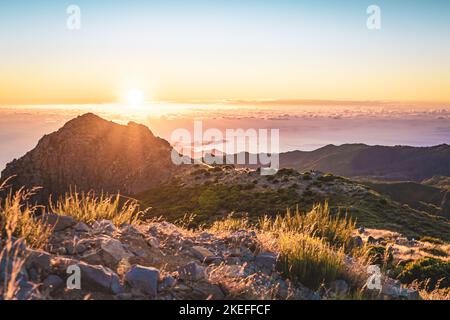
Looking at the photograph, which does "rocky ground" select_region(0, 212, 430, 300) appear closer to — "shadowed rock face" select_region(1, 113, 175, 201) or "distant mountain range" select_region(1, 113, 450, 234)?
"distant mountain range" select_region(1, 113, 450, 234)

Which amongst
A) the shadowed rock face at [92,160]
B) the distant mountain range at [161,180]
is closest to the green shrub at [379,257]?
the distant mountain range at [161,180]

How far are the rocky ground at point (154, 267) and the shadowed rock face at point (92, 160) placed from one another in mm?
92830

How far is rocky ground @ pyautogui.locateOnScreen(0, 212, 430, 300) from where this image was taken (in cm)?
575

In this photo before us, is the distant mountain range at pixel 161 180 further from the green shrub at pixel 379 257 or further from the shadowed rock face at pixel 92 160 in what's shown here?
the green shrub at pixel 379 257

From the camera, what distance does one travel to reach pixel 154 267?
6941mm

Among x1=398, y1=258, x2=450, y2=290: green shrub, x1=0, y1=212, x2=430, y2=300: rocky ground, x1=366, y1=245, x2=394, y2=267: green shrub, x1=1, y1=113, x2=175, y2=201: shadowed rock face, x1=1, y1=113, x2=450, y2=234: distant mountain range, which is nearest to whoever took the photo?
x1=0, y1=212, x2=430, y2=300: rocky ground

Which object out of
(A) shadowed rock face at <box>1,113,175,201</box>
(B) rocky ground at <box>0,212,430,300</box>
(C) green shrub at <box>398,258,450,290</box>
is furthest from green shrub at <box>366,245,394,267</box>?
(A) shadowed rock face at <box>1,113,175,201</box>

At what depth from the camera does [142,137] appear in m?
118

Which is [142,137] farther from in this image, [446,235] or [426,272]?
[426,272]

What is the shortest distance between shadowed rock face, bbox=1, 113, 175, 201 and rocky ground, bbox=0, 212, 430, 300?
92.8m

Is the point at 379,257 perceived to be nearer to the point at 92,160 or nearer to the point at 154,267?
the point at 154,267
